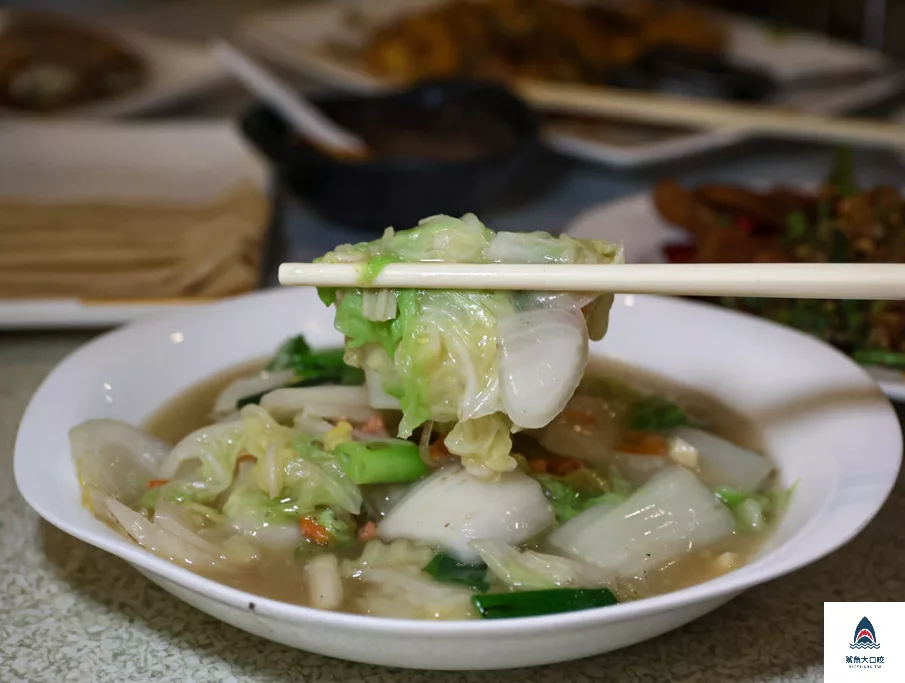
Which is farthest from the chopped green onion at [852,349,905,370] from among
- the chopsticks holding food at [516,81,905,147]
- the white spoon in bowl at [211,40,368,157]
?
the white spoon in bowl at [211,40,368,157]

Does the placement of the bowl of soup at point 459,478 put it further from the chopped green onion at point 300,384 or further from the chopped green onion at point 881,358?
the chopped green onion at point 881,358

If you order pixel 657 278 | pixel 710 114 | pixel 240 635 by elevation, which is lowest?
pixel 240 635

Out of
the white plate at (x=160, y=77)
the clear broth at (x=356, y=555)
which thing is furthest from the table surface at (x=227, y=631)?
the white plate at (x=160, y=77)

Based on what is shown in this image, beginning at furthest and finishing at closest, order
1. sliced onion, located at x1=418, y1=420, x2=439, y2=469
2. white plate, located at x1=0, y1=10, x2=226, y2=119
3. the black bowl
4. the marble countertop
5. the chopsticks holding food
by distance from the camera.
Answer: white plate, located at x1=0, y1=10, x2=226, y2=119 < the chopsticks holding food < the black bowl < sliced onion, located at x1=418, y1=420, x2=439, y2=469 < the marble countertop

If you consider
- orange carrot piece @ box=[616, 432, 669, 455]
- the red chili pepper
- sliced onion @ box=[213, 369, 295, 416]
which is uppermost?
sliced onion @ box=[213, 369, 295, 416]

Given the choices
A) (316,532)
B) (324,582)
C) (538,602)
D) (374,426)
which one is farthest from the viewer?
(374,426)

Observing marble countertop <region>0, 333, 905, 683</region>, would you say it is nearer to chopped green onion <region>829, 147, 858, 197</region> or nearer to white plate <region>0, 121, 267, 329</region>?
chopped green onion <region>829, 147, 858, 197</region>

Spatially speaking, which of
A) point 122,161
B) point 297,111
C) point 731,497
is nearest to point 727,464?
point 731,497

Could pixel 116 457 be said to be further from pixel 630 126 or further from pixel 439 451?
pixel 630 126
